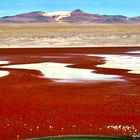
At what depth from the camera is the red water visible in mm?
12531

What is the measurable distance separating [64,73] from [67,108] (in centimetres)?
1008

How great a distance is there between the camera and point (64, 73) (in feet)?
83.1

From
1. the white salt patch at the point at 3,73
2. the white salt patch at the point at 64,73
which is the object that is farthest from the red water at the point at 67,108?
the white salt patch at the point at 3,73

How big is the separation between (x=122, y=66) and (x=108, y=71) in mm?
3038

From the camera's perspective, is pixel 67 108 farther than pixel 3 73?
No

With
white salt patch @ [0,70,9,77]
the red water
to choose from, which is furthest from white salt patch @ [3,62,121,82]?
white salt patch @ [0,70,9,77]

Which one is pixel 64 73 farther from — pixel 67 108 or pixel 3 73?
pixel 67 108

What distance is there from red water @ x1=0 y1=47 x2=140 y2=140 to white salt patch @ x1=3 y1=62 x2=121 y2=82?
43.5 inches

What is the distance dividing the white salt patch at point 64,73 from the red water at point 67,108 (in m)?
1.10

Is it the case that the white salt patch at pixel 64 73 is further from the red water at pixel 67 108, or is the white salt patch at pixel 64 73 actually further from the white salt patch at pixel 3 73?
the white salt patch at pixel 3 73

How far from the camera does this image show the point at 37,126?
13.0m

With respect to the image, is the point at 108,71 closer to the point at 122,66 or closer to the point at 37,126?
the point at 122,66

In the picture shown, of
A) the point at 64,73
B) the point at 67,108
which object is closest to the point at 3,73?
the point at 64,73

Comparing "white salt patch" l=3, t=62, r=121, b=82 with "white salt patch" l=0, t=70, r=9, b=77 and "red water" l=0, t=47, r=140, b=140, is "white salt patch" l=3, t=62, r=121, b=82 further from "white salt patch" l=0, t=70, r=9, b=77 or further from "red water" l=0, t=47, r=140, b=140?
"white salt patch" l=0, t=70, r=9, b=77
